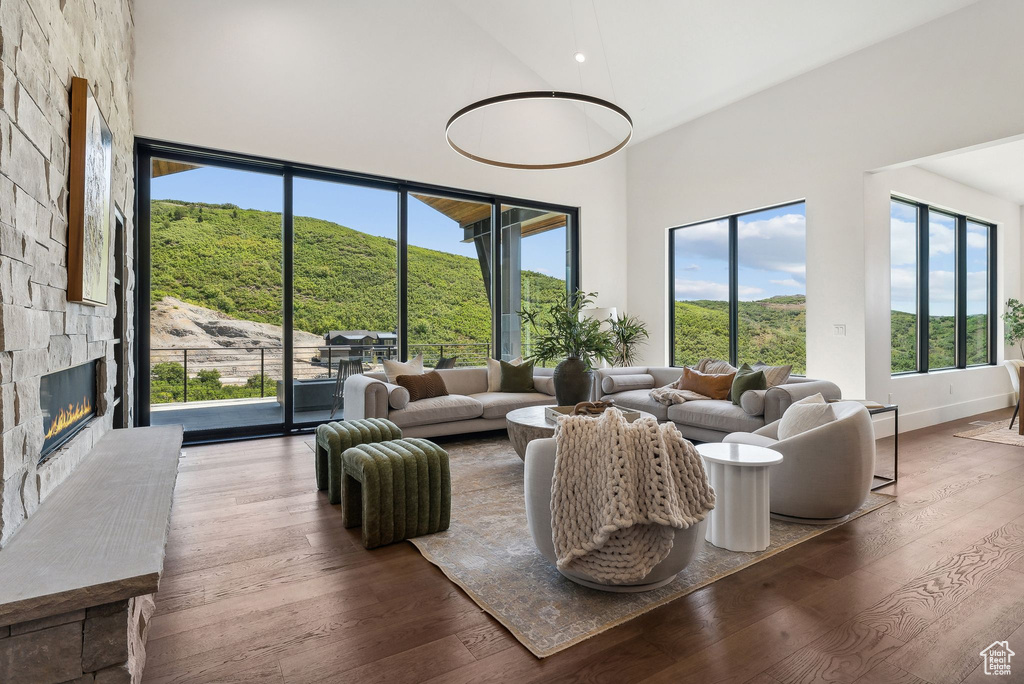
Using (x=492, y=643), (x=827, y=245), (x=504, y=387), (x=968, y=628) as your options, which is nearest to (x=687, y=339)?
(x=827, y=245)

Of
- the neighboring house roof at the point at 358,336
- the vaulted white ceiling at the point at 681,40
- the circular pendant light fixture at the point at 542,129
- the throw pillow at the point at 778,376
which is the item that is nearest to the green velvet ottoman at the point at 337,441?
the neighboring house roof at the point at 358,336

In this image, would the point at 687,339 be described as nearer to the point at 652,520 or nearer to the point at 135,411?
the point at 652,520

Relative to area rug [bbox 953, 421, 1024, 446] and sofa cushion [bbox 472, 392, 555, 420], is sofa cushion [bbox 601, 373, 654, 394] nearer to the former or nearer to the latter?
sofa cushion [bbox 472, 392, 555, 420]

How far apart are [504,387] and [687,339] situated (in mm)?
2853

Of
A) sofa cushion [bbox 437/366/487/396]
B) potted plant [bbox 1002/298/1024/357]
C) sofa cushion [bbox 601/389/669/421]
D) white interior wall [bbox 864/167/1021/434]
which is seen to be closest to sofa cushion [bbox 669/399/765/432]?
sofa cushion [bbox 601/389/669/421]

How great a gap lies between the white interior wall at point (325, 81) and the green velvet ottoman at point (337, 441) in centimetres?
328

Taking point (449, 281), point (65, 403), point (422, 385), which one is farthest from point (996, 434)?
point (65, 403)

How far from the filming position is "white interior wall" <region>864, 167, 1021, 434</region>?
517cm

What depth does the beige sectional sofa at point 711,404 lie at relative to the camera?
4176 mm

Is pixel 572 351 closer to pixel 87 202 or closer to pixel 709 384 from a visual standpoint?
pixel 709 384

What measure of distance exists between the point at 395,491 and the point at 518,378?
118 inches

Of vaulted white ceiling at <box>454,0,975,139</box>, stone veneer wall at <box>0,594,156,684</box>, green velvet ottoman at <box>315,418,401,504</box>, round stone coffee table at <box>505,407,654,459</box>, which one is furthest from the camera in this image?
vaulted white ceiling at <box>454,0,975,139</box>

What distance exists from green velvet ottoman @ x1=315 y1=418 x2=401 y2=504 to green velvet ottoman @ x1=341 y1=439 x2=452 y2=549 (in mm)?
375

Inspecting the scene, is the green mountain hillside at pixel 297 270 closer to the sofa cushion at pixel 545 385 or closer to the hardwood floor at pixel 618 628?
the sofa cushion at pixel 545 385
